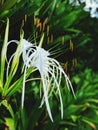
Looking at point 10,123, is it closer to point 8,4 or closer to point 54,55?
point 54,55

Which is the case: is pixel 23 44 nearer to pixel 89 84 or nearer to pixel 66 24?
pixel 66 24

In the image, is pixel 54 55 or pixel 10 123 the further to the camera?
pixel 54 55

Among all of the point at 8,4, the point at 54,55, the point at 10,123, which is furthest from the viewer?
the point at 54,55

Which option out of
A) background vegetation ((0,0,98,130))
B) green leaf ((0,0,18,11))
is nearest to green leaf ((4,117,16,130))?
background vegetation ((0,0,98,130))

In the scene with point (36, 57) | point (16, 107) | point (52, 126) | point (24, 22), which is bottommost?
point (52, 126)

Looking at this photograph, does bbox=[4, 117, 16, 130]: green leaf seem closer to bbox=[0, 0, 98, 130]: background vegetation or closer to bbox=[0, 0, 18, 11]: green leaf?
bbox=[0, 0, 98, 130]: background vegetation

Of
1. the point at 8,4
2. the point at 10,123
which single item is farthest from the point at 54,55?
the point at 8,4

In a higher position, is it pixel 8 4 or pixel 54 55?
pixel 8 4

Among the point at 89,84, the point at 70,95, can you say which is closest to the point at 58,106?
the point at 70,95

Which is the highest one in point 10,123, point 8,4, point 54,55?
point 8,4
